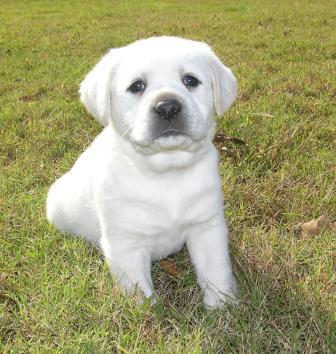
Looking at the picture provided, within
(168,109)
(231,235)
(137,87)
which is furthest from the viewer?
(231,235)

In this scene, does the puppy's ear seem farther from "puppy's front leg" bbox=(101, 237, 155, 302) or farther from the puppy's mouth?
"puppy's front leg" bbox=(101, 237, 155, 302)

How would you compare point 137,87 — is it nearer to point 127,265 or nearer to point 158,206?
point 158,206

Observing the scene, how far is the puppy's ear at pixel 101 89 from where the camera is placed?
2.62m

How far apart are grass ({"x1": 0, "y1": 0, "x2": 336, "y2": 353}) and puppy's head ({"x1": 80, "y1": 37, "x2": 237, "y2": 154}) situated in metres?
0.71

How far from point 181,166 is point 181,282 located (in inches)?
23.0

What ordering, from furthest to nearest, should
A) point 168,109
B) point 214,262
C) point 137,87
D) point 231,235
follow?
point 231,235, point 214,262, point 137,87, point 168,109

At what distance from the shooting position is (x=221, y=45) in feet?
26.2

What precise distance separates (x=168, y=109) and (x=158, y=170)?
39cm

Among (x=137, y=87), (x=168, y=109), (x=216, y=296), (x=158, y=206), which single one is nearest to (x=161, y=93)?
(x=168, y=109)

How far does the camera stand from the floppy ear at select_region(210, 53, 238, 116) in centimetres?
266

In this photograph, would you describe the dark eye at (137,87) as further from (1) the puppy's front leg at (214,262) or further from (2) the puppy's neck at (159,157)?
(1) the puppy's front leg at (214,262)

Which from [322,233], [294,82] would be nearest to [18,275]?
[322,233]

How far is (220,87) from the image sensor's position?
2.67 m

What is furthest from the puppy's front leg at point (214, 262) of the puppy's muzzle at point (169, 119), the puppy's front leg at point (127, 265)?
the puppy's muzzle at point (169, 119)
